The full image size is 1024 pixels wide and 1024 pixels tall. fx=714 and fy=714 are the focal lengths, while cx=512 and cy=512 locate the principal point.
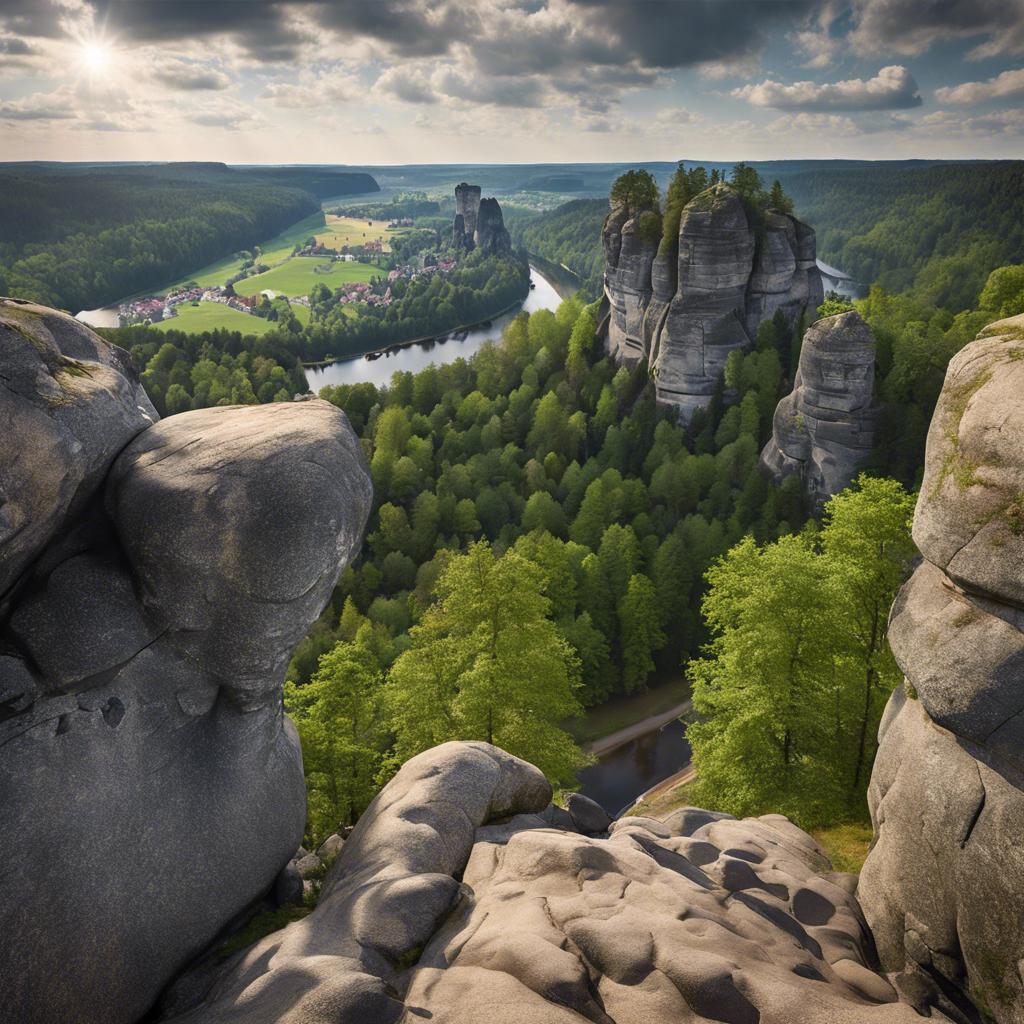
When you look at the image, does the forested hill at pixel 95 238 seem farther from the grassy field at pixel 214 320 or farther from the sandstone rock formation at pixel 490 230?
the sandstone rock formation at pixel 490 230

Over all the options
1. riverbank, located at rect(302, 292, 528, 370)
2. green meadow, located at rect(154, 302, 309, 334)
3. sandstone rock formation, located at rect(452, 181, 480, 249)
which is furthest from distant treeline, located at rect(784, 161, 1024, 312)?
green meadow, located at rect(154, 302, 309, 334)

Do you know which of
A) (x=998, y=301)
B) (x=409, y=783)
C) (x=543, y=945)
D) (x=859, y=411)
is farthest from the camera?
(x=998, y=301)

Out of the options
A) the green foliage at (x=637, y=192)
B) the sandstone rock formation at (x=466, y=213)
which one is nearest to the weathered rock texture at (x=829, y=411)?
the green foliage at (x=637, y=192)

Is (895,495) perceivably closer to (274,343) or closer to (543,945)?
(543,945)

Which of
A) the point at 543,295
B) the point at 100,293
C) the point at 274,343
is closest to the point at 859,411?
the point at 274,343

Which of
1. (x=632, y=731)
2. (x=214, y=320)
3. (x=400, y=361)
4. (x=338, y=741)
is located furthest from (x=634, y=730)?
(x=214, y=320)

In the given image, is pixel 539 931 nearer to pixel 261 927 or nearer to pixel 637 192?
pixel 261 927
